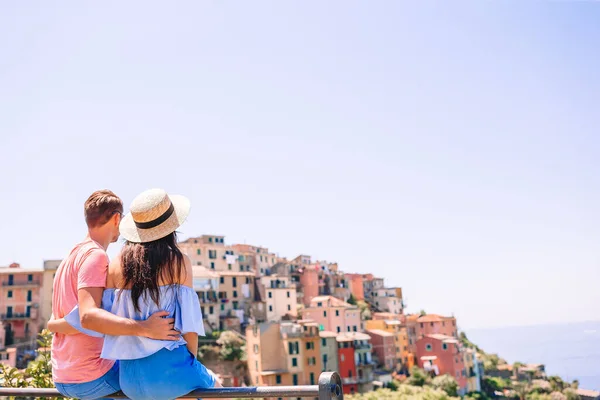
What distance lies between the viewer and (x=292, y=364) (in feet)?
138

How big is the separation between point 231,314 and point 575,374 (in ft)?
130

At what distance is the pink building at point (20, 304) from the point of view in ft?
144

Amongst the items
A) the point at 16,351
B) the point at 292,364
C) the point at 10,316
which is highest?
the point at 10,316

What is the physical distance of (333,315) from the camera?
53.1 m

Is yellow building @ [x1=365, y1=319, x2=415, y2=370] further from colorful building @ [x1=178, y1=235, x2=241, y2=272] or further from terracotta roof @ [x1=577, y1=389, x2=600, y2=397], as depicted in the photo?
terracotta roof @ [x1=577, y1=389, x2=600, y2=397]

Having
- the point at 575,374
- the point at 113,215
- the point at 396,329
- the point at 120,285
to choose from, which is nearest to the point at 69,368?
the point at 120,285

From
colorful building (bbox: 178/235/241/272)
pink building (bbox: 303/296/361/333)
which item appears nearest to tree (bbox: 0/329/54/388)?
pink building (bbox: 303/296/361/333)

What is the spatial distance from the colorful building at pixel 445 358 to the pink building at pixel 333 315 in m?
7.62

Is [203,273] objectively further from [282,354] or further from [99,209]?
[99,209]

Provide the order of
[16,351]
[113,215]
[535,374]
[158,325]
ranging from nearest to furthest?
[158,325], [113,215], [16,351], [535,374]

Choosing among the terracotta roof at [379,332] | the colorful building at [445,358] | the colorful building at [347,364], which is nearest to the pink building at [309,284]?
the terracotta roof at [379,332]

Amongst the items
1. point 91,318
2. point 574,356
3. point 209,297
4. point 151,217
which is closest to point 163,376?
point 91,318

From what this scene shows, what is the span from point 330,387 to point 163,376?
3.12 feet

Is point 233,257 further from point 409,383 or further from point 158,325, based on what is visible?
point 158,325
